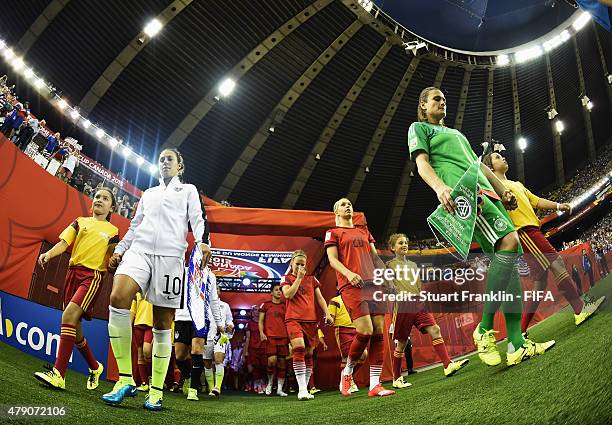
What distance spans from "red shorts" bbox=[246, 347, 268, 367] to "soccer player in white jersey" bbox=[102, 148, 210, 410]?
5022 millimetres

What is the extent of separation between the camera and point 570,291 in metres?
3.26

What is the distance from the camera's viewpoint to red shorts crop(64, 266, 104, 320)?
3.81 metres

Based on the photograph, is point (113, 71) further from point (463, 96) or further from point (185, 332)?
point (463, 96)

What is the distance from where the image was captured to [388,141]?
72.2 feet

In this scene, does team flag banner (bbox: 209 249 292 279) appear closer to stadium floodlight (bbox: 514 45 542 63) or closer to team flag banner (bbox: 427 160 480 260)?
team flag banner (bbox: 427 160 480 260)

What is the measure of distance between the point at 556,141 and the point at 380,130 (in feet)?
31.1

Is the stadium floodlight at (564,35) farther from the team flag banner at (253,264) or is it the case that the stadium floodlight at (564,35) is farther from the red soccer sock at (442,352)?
the red soccer sock at (442,352)

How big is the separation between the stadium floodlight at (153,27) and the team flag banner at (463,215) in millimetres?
17093

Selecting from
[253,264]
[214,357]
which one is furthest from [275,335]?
[253,264]

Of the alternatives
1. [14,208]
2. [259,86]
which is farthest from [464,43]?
Answer: [14,208]

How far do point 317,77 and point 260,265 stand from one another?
13.1 m

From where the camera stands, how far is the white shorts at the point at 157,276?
302 cm

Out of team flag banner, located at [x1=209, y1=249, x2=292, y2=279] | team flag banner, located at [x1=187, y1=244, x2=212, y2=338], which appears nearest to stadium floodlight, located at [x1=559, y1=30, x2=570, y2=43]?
team flag banner, located at [x1=209, y1=249, x2=292, y2=279]

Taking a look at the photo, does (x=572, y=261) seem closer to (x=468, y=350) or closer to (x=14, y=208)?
(x=468, y=350)
